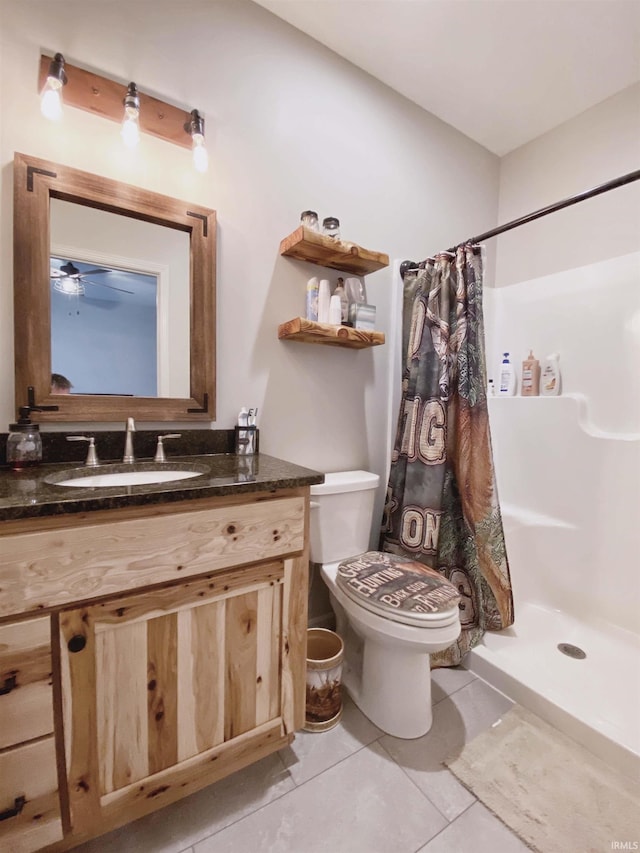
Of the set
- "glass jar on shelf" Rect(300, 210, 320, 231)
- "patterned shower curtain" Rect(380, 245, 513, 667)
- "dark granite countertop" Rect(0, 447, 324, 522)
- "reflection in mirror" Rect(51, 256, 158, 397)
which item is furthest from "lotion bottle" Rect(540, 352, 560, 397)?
"reflection in mirror" Rect(51, 256, 158, 397)

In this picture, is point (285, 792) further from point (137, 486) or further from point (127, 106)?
point (127, 106)

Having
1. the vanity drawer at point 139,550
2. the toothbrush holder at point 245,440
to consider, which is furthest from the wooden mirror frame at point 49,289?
the vanity drawer at point 139,550

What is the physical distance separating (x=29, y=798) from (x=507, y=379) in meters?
2.41

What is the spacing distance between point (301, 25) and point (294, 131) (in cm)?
41

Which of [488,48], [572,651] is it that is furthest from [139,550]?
[488,48]

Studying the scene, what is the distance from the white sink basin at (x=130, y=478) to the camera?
1.05 meters

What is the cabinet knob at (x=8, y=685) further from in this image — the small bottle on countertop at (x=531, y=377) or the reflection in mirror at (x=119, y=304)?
the small bottle on countertop at (x=531, y=377)

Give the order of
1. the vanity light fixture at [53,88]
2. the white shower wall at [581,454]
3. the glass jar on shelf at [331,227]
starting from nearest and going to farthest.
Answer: the vanity light fixture at [53,88] → the glass jar on shelf at [331,227] → the white shower wall at [581,454]

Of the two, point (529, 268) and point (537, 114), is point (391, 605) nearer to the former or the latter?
point (529, 268)

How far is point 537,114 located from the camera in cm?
192

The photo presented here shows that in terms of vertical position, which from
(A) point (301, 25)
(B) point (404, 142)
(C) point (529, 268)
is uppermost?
(A) point (301, 25)

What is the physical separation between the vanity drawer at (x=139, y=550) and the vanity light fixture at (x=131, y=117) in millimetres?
1162

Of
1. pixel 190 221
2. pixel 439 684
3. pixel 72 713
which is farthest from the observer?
Answer: pixel 439 684

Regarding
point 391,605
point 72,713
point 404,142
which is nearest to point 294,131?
point 404,142
